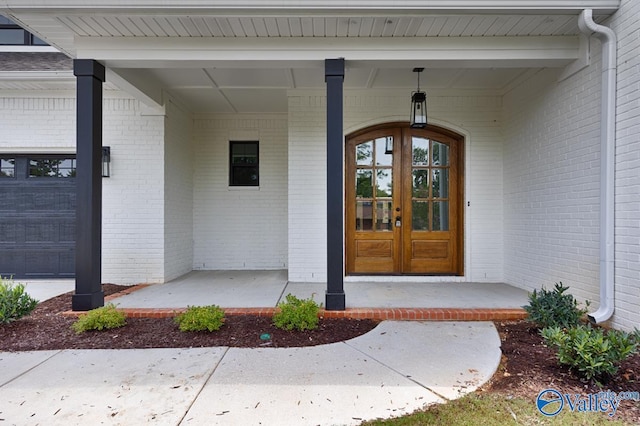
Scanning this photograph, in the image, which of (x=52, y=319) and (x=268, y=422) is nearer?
(x=268, y=422)

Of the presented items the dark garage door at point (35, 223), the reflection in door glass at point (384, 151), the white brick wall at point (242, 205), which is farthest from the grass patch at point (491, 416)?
the dark garage door at point (35, 223)

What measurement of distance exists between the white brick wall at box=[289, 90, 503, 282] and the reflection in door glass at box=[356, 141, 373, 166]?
314 millimetres

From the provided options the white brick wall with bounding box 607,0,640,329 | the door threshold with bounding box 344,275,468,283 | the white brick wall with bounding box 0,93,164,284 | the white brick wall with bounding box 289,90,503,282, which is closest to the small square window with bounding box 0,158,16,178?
the white brick wall with bounding box 0,93,164,284

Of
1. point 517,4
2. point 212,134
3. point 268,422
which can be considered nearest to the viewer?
point 268,422

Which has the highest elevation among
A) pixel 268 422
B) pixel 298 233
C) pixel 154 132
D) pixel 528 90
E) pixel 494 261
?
pixel 528 90

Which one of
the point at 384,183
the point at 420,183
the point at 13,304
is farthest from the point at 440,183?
the point at 13,304

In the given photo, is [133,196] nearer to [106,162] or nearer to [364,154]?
[106,162]

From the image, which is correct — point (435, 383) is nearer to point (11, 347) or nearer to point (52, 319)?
point (11, 347)

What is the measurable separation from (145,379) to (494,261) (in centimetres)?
512

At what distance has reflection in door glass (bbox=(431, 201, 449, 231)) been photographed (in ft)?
18.9

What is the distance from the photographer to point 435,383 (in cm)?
258

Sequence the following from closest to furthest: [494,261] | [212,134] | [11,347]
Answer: [11,347] → [494,261] → [212,134]

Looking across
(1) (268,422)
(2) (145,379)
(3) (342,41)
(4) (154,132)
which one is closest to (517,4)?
(3) (342,41)

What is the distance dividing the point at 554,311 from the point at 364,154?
11.3ft
